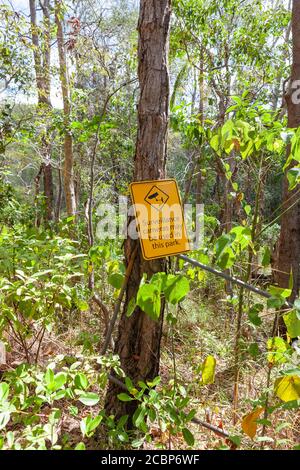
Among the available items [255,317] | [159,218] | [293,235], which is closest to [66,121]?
[293,235]

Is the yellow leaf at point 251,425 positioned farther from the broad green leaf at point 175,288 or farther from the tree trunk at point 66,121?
the tree trunk at point 66,121

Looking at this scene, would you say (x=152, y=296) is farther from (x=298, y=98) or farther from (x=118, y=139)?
(x=118, y=139)

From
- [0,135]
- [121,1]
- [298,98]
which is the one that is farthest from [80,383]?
[121,1]

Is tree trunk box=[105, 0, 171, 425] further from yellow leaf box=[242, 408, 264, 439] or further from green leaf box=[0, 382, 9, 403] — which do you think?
green leaf box=[0, 382, 9, 403]

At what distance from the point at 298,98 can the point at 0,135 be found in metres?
2.51

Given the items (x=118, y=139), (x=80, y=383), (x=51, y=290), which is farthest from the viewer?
(x=118, y=139)

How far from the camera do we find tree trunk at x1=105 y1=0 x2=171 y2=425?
1239mm

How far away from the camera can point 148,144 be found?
1281mm

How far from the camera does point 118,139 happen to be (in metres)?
5.93

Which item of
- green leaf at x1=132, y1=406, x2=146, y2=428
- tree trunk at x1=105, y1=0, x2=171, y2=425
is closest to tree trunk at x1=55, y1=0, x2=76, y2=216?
tree trunk at x1=105, y1=0, x2=171, y2=425

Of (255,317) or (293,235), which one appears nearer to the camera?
(255,317)

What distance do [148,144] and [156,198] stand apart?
221 millimetres

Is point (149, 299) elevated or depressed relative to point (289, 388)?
elevated

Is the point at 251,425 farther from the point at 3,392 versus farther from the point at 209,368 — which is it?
the point at 3,392
